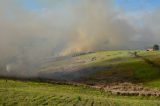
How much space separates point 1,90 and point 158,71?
79919mm

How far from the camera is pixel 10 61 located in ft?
436

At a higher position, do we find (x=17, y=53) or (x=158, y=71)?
(x=17, y=53)

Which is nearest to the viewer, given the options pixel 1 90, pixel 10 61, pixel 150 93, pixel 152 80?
pixel 1 90

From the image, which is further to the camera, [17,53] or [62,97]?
[17,53]

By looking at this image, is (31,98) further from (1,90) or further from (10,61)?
(10,61)

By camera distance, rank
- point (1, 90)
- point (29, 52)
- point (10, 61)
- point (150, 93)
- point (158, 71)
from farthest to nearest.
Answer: point (29, 52), point (10, 61), point (158, 71), point (150, 93), point (1, 90)

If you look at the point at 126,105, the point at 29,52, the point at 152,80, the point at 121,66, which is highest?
the point at 29,52

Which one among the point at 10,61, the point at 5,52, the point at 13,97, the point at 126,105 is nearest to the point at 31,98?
the point at 13,97

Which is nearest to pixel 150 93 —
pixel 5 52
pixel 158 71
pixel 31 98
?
pixel 31 98

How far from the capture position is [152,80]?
355 ft

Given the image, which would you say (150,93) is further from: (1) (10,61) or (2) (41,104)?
(1) (10,61)

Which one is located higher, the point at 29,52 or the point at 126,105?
the point at 29,52

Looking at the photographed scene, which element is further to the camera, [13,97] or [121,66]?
[121,66]

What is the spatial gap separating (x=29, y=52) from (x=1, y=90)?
114720 mm
